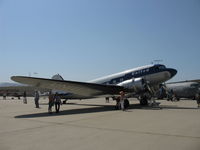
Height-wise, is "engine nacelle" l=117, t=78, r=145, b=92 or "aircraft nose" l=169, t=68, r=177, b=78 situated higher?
"aircraft nose" l=169, t=68, r=177, b=78

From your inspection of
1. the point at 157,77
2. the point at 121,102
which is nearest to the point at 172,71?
the point at 157,77

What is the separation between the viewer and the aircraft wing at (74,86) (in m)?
16.6

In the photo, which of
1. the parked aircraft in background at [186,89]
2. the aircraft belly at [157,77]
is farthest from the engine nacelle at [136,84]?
the parked aircraft in background at [186,89]

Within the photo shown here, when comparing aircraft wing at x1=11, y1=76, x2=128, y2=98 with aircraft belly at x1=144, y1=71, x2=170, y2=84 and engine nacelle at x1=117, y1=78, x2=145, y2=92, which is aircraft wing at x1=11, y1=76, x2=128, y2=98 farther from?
aircraft belly at x1=144, y1=71, x2=170, y2=84

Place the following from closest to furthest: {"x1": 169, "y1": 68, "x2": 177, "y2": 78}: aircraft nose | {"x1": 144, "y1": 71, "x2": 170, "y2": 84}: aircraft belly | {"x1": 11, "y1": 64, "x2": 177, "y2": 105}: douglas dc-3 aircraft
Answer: {"x1": 11, "y1": 64, "x2": 177, "y2": 105}: douglas dc-3 aircraft → {"x1": 144, "y1": 71, "x2": 170, "y2": 84}: aircraft belly → {"x1": 169, "y1": 68, "x2": 177, "y2": 78}: aircraft nose

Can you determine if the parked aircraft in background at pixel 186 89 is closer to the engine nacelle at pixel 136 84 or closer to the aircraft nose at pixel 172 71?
the aircraft nose at pixel 172 71

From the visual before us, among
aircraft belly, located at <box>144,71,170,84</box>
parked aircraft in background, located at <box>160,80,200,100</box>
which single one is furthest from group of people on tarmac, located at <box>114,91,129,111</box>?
parked aircraft in background, located at <box>160,80,200,100</box>

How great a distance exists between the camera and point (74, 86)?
19.4m

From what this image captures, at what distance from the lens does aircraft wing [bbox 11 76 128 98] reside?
16.6 metres

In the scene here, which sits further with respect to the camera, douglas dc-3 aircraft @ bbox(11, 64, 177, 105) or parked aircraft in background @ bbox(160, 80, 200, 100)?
parked aircraft in background @ bbox(160, 80, 200, 100)

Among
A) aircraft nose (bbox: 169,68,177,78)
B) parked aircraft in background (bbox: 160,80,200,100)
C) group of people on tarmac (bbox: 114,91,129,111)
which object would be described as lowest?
group of people on tarmac (bbox: 114,91,129,111)

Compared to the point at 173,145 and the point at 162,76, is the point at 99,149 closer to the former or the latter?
the point at 173,145

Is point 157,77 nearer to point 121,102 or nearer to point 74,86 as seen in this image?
point 121,102

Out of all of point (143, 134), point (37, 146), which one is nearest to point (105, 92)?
point (143, 134)
